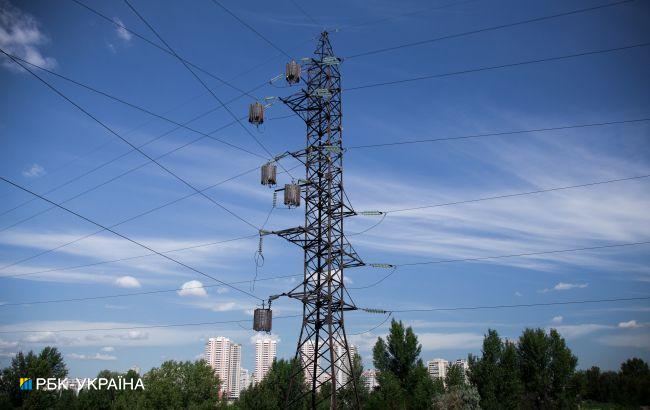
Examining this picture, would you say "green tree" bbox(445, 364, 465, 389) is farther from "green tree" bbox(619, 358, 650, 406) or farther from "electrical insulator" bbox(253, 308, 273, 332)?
"electrical insulator" bbox(253, 308, 273, 332)

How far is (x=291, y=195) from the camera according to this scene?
3017 cm

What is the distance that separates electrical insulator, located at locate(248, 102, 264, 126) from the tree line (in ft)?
107

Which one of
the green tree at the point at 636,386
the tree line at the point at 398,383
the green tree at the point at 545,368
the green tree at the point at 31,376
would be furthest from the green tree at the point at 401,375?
the green tree at the point at 636,386

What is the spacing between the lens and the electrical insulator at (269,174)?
3055 centimetres

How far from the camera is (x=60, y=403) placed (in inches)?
2598

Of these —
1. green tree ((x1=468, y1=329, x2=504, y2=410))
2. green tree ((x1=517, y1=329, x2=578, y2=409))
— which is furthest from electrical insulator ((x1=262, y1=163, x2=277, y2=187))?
green tree ((x1=517, y1=329, x2=578, y2=409))

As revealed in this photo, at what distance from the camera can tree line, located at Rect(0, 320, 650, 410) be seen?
54.4 metres

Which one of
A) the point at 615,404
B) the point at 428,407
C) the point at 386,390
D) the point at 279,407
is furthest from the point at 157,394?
the point at 615,404

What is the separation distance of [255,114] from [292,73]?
406cm

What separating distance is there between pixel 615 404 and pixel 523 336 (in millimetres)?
47082

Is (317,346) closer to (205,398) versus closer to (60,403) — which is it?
Answer: (205,398)

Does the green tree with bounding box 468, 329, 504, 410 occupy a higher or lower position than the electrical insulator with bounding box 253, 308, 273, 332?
lower

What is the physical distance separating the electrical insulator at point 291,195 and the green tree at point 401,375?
33982 millimetres

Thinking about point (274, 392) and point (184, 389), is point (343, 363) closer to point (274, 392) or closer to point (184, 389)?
point (274, 392)
